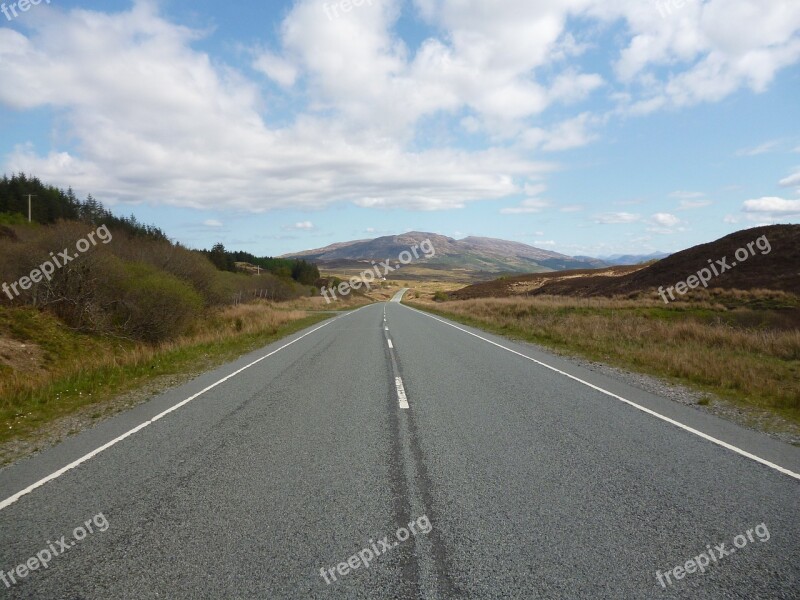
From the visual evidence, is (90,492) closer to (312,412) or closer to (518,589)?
(312,412)

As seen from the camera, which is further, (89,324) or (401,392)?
(89,324)

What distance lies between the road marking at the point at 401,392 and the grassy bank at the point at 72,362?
4.90 meters

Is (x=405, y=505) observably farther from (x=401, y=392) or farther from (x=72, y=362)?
(x=72, y=362)

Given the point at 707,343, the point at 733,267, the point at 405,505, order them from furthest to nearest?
the point at 733,267 → the point at 707,343 → the point at 405,505

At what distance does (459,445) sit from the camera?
5.66 m

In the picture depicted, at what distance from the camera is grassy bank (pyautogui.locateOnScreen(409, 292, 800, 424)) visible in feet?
32.7

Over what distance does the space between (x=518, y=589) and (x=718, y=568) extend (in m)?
1.44

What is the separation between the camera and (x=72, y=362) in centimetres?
1562

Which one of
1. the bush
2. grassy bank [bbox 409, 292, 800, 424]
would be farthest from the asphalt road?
the bush

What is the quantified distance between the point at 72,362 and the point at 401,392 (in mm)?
12889

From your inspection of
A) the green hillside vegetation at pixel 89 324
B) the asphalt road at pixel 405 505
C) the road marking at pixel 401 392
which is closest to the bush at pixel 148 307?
the green hillside vegetation at pixel 89 324

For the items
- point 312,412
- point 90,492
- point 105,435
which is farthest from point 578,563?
point 105,435

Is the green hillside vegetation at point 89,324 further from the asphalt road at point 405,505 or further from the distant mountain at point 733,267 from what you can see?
the distant mountain at point 733,267

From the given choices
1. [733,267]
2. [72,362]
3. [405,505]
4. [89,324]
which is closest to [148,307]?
[89,324]
